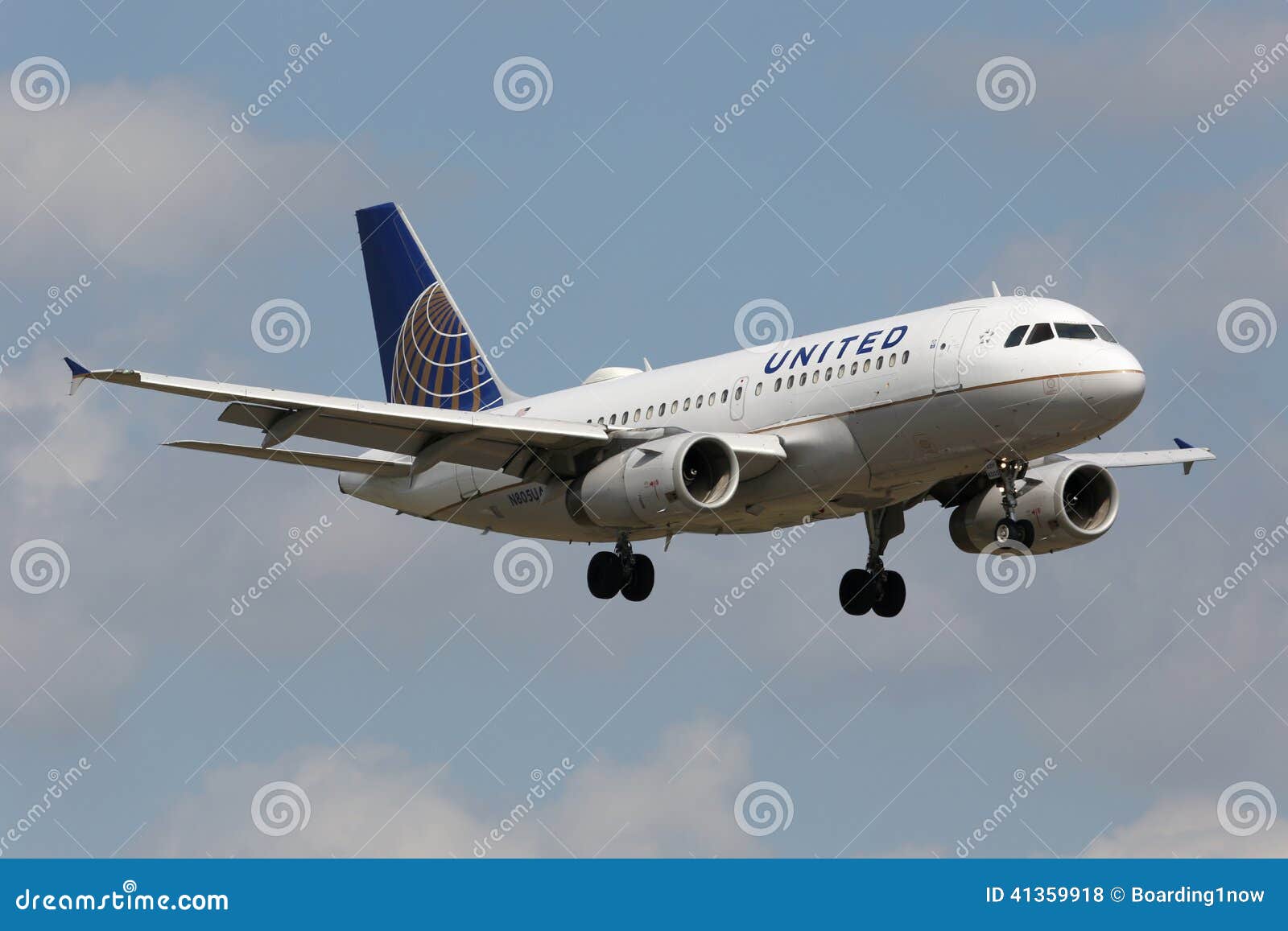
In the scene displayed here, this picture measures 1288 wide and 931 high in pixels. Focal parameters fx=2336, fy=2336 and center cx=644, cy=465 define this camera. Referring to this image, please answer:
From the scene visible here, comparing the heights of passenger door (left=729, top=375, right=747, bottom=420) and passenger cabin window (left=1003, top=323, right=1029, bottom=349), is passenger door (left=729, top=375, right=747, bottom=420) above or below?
below

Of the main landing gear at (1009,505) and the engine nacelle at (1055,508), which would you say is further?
the engine nacelle at (1055,508)

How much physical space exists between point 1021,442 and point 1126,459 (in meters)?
10.5

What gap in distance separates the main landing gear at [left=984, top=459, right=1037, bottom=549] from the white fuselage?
0.41 metres

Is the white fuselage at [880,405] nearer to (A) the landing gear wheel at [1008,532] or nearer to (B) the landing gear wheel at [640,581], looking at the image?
(B) the landing gear wheel at [640,581]

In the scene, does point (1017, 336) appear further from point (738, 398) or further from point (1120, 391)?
point (738, 398)

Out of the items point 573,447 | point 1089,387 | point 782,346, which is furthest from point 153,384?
point 1089,387

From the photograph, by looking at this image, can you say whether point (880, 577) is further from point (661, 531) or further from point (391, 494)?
A: point (391, 494)

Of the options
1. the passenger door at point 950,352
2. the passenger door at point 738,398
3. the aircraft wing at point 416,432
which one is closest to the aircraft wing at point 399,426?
the aircraft wing at point 416,432

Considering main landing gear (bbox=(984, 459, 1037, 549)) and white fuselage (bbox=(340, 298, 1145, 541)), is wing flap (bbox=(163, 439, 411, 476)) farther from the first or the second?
main landing gear (bbox=(984, 459, 1037, 549))

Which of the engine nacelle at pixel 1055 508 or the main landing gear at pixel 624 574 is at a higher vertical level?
the engine nacelle at pixel 1055 508

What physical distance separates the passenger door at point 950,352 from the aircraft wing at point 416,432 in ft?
13.1

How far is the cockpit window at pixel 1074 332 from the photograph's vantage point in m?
45.7

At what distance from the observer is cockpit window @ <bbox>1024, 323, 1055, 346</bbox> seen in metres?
45.6

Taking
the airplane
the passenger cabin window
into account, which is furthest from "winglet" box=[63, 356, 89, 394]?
the passenger cabin window
